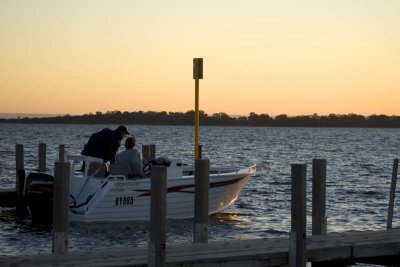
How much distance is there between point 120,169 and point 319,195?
19.7 feet

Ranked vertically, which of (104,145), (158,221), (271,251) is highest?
(104,145)

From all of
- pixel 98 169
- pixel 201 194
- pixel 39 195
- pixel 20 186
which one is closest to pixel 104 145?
pixel 98 169

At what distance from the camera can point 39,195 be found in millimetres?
20688

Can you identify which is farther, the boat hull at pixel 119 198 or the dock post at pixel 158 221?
the boat hull at pixel 119 198

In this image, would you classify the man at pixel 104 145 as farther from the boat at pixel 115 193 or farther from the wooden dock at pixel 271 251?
the wooden dock at pixel 271 251

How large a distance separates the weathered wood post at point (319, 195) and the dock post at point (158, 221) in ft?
12.5

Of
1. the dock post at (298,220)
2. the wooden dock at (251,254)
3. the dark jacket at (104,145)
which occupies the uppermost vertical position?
the dark jacket at (104,145)

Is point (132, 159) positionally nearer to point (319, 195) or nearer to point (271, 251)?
point (319, 195)

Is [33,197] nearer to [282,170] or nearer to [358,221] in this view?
[358,221]

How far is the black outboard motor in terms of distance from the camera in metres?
20.6

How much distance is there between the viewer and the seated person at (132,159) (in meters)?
20.9

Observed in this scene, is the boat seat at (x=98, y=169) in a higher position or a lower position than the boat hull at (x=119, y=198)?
higher

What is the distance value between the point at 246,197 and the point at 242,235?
1063 centimetres

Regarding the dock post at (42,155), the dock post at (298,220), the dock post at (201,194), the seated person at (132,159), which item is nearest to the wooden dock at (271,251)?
the dock post at (298,220)
